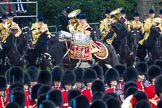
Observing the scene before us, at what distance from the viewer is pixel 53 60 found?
29875 millimetres

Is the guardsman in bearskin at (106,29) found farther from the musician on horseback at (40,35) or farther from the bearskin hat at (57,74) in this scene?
the bearskin hat at (57,74)

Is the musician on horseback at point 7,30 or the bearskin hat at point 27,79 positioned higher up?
the musician on horseback at point 7,30

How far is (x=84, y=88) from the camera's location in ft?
76.3

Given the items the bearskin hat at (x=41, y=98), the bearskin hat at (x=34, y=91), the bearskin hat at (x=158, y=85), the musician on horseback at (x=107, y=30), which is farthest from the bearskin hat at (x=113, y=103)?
the musician on horseback at (x=107, y=30)

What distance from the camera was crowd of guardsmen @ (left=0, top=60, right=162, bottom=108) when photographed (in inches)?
793

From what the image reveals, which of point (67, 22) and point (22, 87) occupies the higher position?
point (67, 22)

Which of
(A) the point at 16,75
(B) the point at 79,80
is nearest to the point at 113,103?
(B) the point at 79,80

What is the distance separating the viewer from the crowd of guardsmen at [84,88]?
20.1 m

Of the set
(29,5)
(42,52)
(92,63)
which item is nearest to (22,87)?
(92,63)

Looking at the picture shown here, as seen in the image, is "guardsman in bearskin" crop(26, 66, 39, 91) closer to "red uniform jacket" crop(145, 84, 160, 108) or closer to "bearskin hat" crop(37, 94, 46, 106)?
"red uniform jacket" crop(145, 84, 160, 108)

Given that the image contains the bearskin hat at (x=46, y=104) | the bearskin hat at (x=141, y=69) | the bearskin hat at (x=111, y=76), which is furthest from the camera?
the bearskin hat at (x=141, y=69)

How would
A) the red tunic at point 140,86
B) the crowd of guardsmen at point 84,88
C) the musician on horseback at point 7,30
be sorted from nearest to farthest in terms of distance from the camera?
the crowd of guardsmen at point 84,88
the red tunic at point 140,86
the musician on horseback at point 7,30

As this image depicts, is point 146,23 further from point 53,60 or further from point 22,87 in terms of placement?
point 22,87

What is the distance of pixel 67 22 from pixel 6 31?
2591 millimetres
